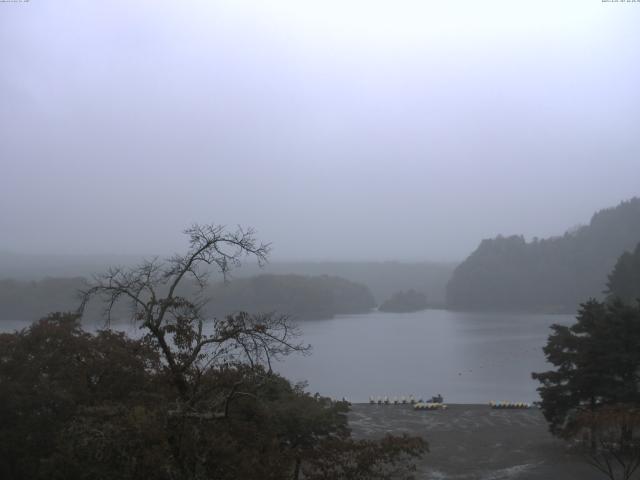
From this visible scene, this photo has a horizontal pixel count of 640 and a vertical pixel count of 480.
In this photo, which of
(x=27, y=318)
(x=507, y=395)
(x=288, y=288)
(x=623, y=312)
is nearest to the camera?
(x=623, y=312)

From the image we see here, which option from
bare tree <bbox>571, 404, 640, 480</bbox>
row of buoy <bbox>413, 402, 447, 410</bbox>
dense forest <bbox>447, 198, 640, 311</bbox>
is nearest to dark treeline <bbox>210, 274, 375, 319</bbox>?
dense forest <bbox>447, 198, 640, 311</bbox>

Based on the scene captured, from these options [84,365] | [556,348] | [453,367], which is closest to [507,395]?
[453,367]

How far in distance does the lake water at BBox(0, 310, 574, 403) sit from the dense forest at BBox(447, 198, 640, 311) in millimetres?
12801

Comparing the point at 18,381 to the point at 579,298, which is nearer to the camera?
the point at 18,381

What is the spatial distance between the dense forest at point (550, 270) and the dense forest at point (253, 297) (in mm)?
11995

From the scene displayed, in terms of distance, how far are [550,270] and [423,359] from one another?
41.4 metres

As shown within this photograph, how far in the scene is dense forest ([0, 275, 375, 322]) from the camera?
4188 cm

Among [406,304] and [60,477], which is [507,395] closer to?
[60,477]

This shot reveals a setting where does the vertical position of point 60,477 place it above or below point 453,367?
above

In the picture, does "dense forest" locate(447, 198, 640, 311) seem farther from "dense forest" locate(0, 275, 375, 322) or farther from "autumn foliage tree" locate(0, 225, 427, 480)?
"autumn foliage tree" locate(0, 225, 427, 480)

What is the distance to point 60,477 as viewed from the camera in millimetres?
4918

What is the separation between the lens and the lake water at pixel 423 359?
2400 cm

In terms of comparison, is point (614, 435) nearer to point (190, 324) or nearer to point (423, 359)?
point (190, 324)

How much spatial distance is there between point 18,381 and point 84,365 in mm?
1098
